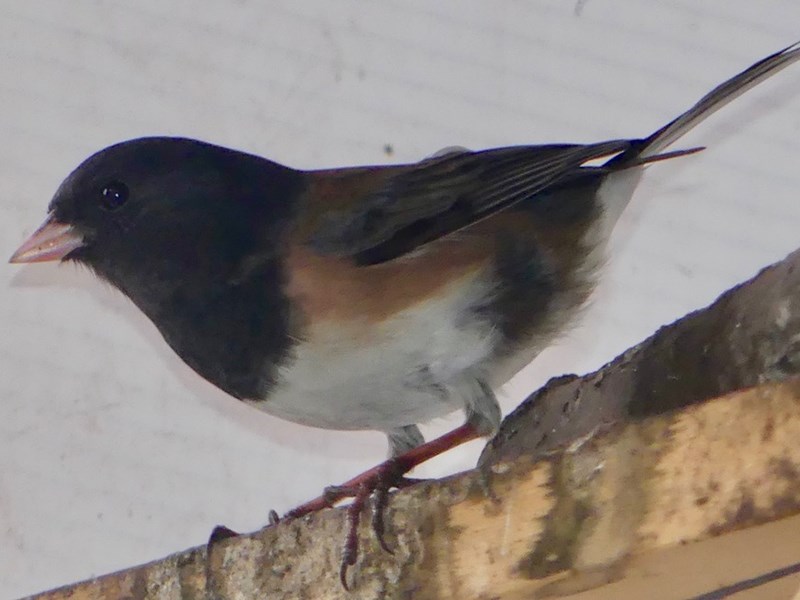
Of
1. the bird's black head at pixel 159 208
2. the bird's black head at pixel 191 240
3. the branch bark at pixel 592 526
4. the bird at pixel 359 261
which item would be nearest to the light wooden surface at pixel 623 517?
the branch bark at pixel 592 526

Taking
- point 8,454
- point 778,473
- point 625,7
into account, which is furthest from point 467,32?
point 778,473

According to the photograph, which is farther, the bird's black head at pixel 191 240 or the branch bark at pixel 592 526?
the bird's black head at pixel 191 240

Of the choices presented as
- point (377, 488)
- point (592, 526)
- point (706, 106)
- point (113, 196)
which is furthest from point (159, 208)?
point (592, 526)

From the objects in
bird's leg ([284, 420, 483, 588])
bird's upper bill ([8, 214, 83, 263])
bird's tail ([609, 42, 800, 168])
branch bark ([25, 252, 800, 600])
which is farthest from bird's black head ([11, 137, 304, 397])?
bird's tail ([609, 42, 800, 168])

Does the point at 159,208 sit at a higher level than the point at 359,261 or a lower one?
higher

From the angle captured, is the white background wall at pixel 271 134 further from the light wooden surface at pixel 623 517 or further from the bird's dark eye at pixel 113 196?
the light wooden surface at pixel 623 517

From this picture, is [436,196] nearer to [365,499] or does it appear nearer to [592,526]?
[365,499]
